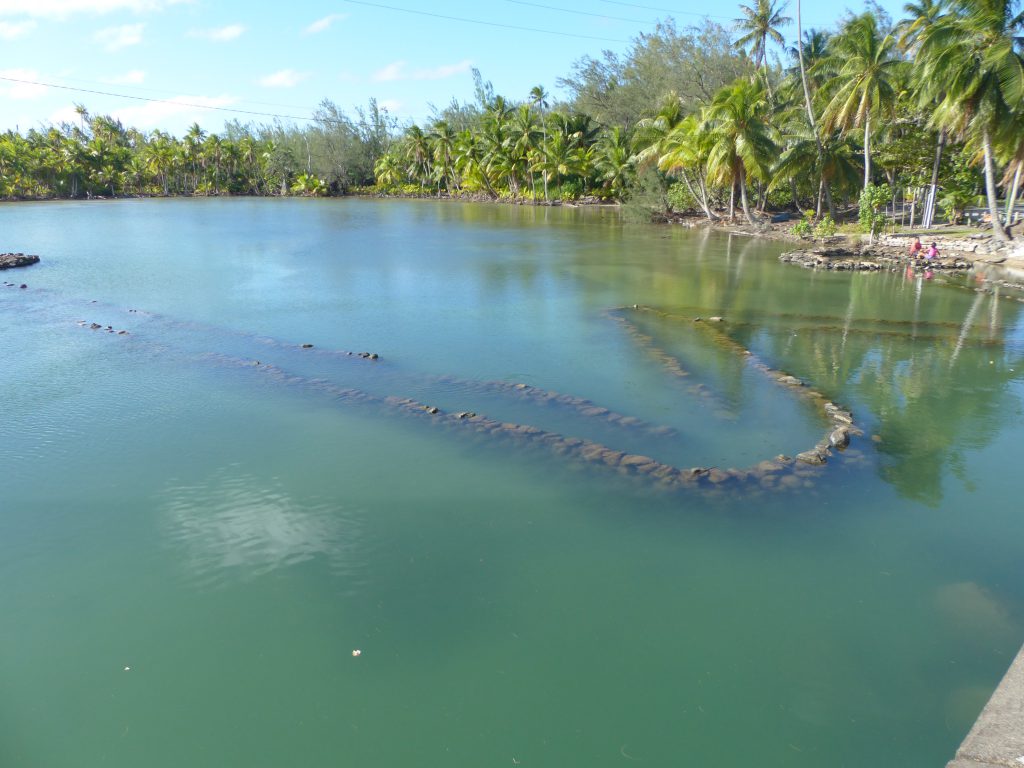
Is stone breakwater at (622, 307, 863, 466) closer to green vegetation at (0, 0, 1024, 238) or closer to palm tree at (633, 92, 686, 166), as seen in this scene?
green vegetation at (0, 0, 1024, 238)

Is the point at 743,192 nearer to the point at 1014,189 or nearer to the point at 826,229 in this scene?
the point at 826,229

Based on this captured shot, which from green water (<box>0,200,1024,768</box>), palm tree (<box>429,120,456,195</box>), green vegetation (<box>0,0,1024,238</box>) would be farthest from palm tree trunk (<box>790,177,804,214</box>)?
palm tree (<box>429,120,456,195</box>)

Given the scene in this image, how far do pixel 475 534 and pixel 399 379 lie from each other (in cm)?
650

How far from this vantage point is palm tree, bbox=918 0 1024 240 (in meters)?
25.1

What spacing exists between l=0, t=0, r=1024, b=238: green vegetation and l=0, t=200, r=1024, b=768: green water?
49.9 ft

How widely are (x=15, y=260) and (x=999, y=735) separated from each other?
120 feet

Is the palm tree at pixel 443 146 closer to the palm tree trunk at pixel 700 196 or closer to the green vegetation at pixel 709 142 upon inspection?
the green vegetation at pixel 709 142

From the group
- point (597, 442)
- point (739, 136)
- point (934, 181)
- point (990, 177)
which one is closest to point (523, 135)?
point (739, 136)

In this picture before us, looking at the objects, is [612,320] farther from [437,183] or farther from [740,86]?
[437,183]

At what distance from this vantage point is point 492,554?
846 cm

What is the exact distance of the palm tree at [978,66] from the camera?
82.4ft

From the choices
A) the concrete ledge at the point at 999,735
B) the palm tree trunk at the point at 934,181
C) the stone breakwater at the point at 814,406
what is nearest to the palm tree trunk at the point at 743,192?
the palm tree trunk at the point at 934,181

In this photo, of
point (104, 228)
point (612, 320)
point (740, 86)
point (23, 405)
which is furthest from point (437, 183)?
point (23, 405)

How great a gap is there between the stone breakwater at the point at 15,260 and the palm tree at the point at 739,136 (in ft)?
111
